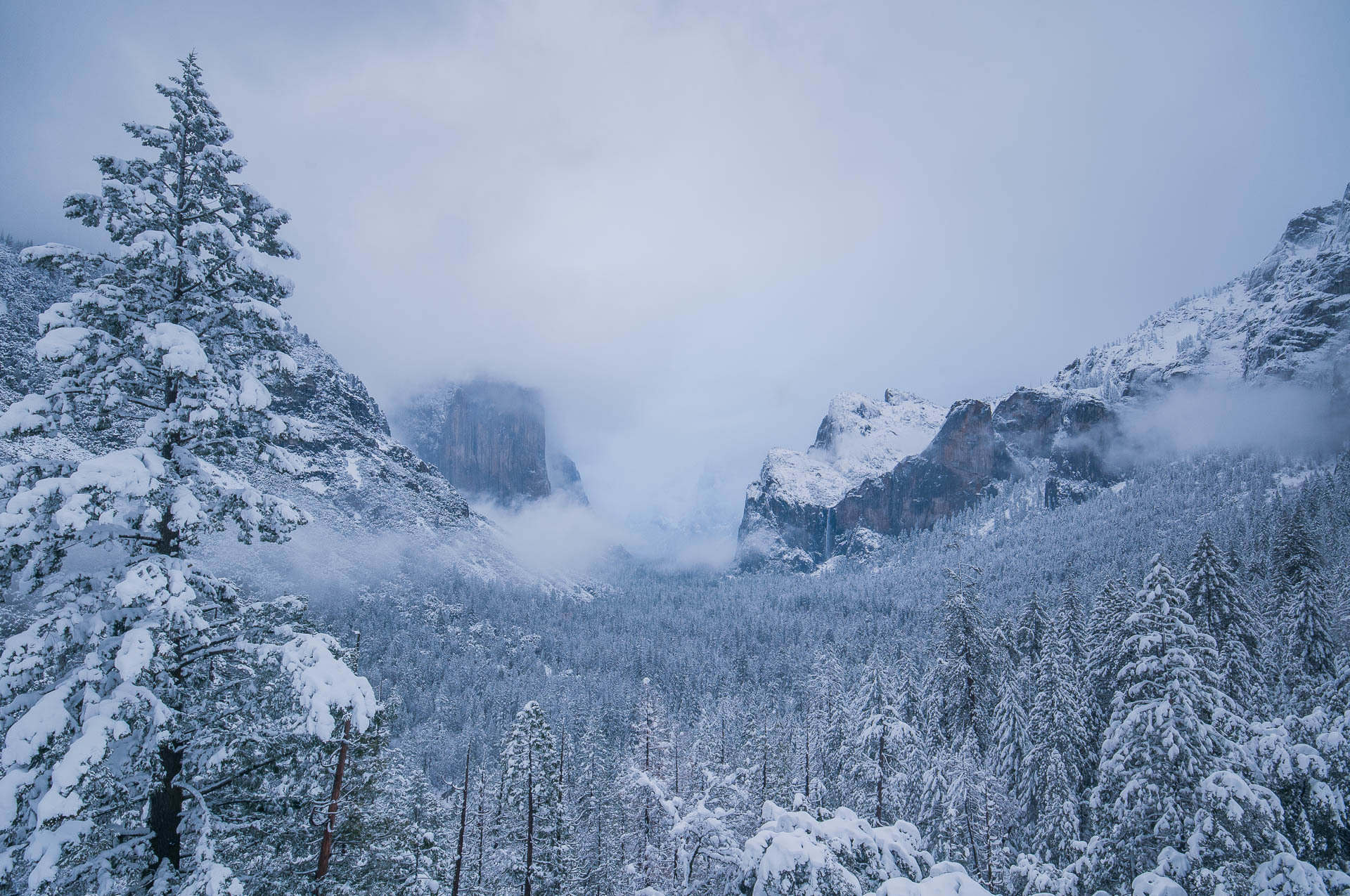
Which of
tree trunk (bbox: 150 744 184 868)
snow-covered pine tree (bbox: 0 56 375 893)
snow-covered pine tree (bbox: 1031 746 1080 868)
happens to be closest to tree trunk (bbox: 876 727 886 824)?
snow-covered pine tree (bbox: 1031 746 1080 868)

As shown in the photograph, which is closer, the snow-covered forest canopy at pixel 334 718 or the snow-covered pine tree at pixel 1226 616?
the snow-covered forest canopy at pixel 334 718

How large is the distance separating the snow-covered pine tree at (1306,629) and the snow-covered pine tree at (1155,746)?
653 inches

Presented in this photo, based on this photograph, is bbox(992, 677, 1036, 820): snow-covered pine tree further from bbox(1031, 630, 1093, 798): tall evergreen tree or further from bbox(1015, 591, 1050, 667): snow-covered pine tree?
bbox(1015, 591, 1050, 667): snow-covered pine tree

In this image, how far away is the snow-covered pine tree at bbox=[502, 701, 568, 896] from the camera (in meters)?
22.7

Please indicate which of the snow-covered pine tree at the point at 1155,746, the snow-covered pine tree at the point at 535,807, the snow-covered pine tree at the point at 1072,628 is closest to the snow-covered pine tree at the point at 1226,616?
the snow-covered pine tree at the point at 1072,628

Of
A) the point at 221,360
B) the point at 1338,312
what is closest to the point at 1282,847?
the point at 221,360

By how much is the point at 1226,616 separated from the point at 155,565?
3356 centimetres

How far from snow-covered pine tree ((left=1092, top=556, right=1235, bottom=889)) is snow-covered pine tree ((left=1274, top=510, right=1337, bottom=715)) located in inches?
653

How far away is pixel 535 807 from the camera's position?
2353cm

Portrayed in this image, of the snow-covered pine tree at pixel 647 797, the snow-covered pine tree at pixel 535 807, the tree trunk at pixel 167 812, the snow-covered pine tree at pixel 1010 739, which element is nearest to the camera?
the tree trunk at pixel 167 812

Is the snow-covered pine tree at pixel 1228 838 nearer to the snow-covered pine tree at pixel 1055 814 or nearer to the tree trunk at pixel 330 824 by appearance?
the snow-covered pine tree at pixel 1055 814

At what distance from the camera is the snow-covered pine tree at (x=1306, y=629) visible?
976 inches

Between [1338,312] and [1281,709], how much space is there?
267 metres

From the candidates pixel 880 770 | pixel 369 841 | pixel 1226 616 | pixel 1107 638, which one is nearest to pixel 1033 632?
pixel 1107 638
